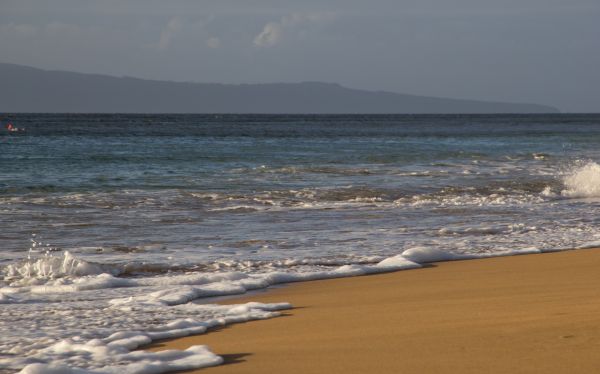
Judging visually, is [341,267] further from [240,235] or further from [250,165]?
[250,165]

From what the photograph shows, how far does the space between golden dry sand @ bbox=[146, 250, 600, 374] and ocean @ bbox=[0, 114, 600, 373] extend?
36 centimetres

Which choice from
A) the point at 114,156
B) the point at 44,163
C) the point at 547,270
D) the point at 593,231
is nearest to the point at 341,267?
the point at 547,270

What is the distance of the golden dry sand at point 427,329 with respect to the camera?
4488 mm

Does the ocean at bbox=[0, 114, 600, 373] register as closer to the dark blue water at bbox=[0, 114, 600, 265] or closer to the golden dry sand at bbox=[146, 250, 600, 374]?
the dark blue water at bbox=[0, 114, 600, 265]

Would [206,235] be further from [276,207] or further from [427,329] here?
[427,329]

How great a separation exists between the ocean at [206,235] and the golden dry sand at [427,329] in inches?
14.1

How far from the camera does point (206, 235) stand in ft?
37.2

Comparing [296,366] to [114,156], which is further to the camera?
[114,156]

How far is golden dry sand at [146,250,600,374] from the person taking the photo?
4488 millimetres

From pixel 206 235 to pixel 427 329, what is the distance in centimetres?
634

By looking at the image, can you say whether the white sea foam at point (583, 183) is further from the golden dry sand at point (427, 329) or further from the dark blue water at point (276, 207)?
the golden dry sand at point (427, 329)

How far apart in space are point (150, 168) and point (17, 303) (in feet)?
61.3

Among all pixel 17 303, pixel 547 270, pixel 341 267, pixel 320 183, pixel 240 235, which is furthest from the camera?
pixel 320 183

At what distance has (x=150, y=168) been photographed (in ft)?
83.4
